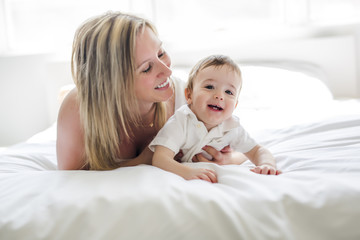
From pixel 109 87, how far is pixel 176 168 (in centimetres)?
35

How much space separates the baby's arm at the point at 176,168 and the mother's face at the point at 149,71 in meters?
0.18

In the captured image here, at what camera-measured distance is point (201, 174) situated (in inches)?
39.5

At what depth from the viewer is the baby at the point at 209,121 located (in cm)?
121

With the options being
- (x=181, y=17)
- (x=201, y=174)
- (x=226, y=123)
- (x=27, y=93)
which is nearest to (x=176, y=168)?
(x=201, y=174)

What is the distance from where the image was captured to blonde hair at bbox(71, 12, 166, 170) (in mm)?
1155

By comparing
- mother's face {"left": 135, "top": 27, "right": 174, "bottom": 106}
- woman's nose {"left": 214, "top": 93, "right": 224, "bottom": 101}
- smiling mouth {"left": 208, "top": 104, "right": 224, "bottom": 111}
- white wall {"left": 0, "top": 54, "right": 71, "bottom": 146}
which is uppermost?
mother's face {"left": 135, "top": 27, "right": 174, "bottom": 106}

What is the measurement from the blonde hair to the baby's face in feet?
0.75

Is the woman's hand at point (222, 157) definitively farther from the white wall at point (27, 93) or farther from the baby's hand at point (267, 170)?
the white wall at point (27, 93)

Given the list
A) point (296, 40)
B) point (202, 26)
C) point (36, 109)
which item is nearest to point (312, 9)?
point (296, 40)

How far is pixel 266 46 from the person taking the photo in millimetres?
2709

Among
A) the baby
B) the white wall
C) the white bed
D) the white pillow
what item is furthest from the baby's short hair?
the white wall

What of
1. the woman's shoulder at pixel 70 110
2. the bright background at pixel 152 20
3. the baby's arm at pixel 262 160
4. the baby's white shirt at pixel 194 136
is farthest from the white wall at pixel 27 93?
the baby's arm at pixel 262 160

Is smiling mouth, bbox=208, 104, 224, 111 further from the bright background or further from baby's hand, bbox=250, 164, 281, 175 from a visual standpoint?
the bright background

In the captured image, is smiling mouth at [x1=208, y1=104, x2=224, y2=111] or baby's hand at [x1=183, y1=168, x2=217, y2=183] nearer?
baby's hand at [x1=183, y1=168, x2=217, y2=183]
